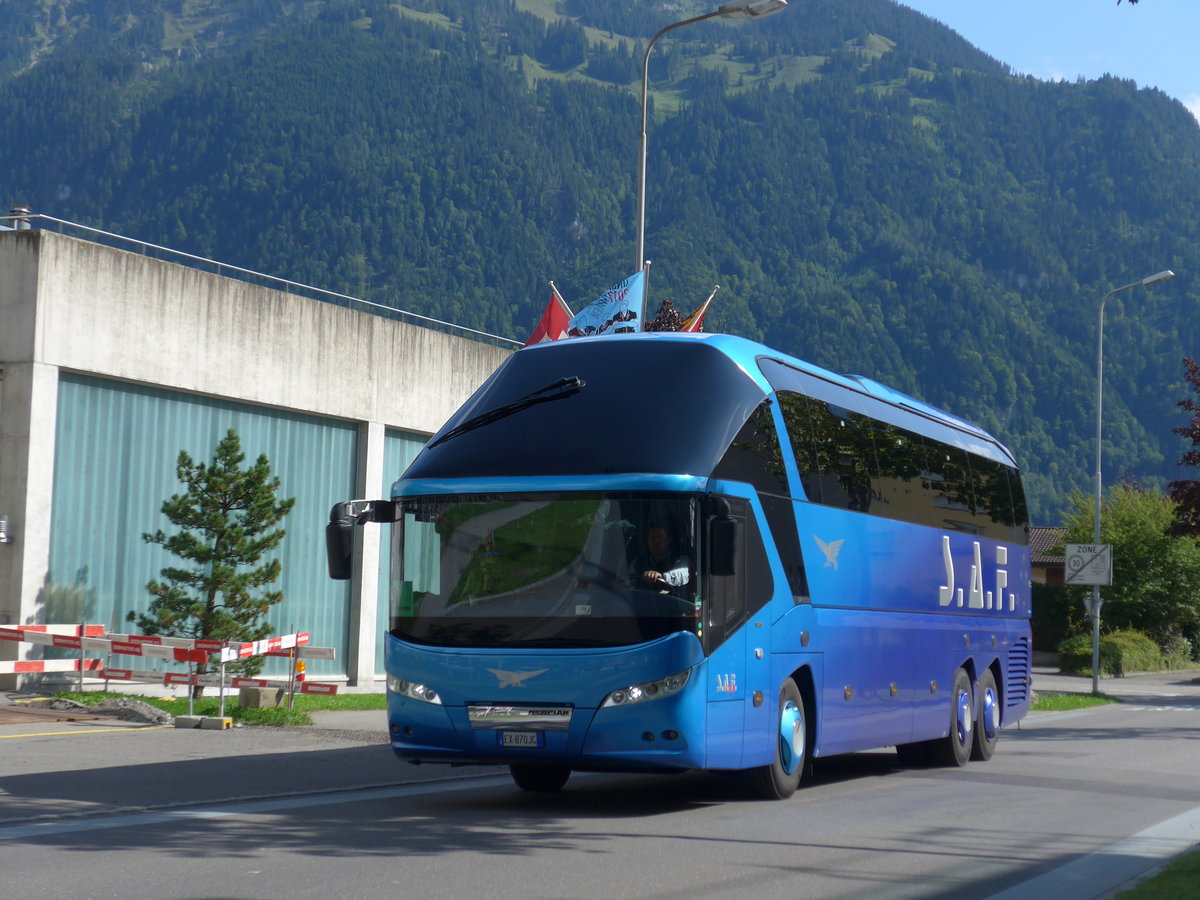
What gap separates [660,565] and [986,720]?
8292 mm

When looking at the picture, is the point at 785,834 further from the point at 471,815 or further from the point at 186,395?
the point at 186,395

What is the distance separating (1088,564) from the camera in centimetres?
3556

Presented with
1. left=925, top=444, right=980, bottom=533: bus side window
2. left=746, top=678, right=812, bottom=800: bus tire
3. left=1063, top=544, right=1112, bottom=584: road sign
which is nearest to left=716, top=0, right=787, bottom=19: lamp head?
left=925, top=444, right=980, bottom=533: bus side window

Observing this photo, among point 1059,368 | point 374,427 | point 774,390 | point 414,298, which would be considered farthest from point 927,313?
point 774,390

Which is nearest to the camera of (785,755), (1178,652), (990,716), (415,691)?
(415,691)

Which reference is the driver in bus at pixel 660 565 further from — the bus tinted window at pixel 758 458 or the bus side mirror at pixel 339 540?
the bus side mirror at pixel 339 540

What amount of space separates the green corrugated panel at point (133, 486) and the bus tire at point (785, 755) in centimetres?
1308

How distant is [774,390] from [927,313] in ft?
620

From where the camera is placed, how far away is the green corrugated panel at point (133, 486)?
23.2 metres

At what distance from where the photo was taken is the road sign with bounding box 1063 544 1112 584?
3522 cm

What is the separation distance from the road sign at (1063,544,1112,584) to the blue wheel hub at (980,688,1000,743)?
56.1ft

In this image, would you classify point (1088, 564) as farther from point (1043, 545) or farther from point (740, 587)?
point (1043, 545)

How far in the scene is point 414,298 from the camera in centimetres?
19425

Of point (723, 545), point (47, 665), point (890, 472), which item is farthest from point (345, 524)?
point (47, 665)
